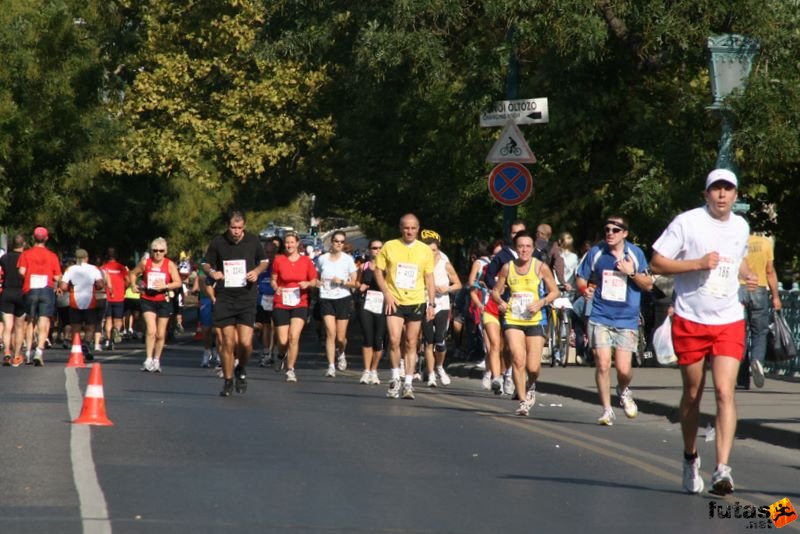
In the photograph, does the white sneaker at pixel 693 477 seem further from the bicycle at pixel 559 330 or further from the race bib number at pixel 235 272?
the bicycle at pixel 559 330

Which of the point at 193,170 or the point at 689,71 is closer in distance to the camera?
the point at 689,71

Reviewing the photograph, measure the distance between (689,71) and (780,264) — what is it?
12.1m

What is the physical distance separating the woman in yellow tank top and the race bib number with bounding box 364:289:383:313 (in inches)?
190

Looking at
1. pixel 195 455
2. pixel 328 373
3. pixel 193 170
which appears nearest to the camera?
pixel 195 455

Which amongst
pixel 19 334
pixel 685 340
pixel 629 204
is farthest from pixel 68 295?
pixel 685 340

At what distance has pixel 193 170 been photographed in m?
38.7

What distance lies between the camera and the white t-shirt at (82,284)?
27609mm

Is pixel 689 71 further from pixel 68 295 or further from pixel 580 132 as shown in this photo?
pixel 68 295

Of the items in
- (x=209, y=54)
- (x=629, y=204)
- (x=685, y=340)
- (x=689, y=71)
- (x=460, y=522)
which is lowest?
(x=460, y=522)

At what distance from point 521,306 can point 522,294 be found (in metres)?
0.12

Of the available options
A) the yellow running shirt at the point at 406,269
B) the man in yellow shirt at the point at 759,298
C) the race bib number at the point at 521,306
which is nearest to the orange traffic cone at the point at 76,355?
the yellow running shirt at the point at 406,269

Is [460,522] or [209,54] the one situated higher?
[209,54]

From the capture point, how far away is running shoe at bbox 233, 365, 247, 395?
56.7 ft

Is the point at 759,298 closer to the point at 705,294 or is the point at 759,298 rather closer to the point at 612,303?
the point at 612,303
